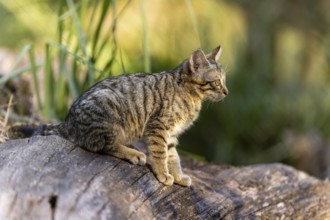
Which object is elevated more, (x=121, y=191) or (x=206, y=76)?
(x=206, y=76)

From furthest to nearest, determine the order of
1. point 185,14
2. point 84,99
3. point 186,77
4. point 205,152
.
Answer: point 185,14, point 205,152, point 186,77, point 84,99

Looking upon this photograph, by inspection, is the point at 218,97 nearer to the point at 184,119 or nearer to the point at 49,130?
the point at 184,119

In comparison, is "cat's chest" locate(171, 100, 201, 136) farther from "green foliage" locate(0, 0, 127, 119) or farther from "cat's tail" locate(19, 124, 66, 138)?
"green foliage" locate(0, 0, 127, 119)

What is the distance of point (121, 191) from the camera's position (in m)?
2.95

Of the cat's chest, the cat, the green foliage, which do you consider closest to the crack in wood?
the cat

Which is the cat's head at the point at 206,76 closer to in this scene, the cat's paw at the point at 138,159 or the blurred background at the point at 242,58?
the cat's paw at the point at 138,159

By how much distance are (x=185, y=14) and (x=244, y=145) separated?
224 centimetres

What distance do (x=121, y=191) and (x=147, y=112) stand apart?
686mm

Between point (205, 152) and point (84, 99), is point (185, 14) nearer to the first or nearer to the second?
point (205, 152)

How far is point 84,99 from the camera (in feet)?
11.3

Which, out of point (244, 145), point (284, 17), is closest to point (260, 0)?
point (284, 17)

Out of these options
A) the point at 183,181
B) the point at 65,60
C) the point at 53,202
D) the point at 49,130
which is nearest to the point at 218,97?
the point at 183,181

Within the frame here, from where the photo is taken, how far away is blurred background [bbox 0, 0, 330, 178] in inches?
293

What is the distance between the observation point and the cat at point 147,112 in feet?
11.1
